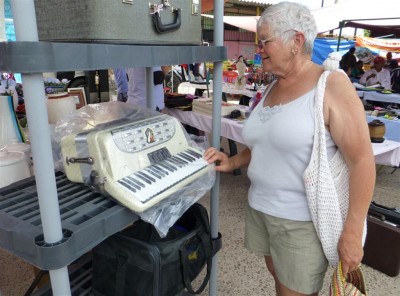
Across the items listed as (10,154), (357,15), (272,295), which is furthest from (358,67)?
(10,154)

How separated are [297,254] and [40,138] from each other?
2.89 ft

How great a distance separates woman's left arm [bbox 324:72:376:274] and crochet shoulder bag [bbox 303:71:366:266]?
1.0 inches

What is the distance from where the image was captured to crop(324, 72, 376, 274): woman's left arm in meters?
0.94

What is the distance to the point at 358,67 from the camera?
27.3 feet

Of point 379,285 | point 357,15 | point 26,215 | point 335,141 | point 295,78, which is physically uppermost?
point 357,15

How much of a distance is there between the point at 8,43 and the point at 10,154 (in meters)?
0.76

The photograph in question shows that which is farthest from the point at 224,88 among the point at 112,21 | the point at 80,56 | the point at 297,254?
the point at 80,56

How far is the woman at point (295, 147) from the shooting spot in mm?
962

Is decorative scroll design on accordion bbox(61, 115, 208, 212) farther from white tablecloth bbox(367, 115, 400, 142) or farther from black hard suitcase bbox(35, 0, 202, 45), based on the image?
white tablecloth bbox(367, 115, 400, 142)

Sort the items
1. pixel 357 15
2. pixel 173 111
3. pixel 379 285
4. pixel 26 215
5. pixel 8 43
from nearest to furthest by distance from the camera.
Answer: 1. pixel 8 43
2. pixel 26 215
3. pixel 379 285
4. pixel 173 111
5. pixel 357 15

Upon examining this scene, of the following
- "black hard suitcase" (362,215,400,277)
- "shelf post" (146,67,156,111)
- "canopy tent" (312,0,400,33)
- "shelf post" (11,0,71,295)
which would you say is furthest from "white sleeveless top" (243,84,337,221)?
"canopy tent" (312,0,400,33)

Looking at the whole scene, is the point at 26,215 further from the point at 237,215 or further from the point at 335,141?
the point at 237,215

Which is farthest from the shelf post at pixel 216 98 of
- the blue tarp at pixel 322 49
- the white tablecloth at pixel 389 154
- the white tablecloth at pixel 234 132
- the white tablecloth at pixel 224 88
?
the blue tarp at pixel 322 49

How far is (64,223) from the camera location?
0.76m
